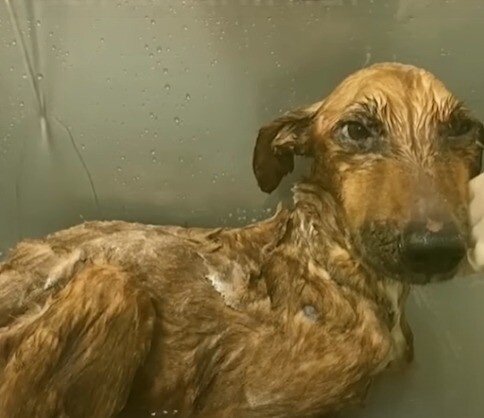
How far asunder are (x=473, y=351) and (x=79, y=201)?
100 cm

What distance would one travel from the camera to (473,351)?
7.30 ft

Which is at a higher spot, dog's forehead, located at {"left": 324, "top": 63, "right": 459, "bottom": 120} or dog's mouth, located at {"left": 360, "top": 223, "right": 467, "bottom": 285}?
dog's forehead, located at {"left": 324, "top": 63, "right": 459, "bottom": 120}

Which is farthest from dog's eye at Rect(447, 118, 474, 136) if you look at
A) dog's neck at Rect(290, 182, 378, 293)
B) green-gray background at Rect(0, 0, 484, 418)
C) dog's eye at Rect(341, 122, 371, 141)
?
green-gray background at Rect(0, 0, 484, 418)

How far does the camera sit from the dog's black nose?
5.19ft

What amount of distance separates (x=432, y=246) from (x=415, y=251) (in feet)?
0.10

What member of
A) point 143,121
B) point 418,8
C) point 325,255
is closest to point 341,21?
point 418,8

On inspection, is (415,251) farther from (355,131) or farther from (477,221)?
(355,131)

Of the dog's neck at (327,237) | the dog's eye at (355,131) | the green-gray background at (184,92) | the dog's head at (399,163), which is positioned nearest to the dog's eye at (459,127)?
the dog's head at (399,163)

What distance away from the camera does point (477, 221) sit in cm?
171

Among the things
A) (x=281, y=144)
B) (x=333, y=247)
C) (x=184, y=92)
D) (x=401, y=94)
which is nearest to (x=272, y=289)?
(x=333, y=247)

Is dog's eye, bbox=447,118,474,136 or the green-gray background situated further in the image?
the green-gray background

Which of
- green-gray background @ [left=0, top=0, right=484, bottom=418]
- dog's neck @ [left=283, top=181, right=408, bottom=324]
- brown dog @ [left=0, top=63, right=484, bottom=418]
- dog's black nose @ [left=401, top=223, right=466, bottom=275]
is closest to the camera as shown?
dog's black nose @ [left=401, top=223, right=466, bottom=275]

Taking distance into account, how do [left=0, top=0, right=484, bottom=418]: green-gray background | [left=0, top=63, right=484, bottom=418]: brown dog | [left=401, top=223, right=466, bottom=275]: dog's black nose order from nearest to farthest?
[left=401, top=223, right=466, bottom=275]: dog's black nose, [left=0, top=63, right=484, bottom=418]: brown dog, [left=0, top=0, right=484, bottom=418]: green-gray background

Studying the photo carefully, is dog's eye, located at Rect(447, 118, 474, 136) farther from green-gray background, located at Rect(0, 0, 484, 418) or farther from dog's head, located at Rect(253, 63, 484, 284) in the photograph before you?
green-gray background, located at Rect(0, 0, 484, 418)
